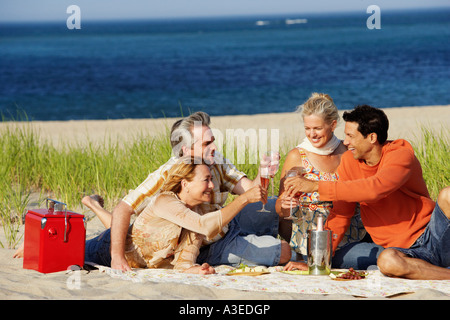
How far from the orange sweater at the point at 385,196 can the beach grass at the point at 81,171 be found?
1548mm

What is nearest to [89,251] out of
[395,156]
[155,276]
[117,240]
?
[117,240]

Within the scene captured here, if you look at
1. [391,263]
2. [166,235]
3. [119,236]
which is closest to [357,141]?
[391,263]

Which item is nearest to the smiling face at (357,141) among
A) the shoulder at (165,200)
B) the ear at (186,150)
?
the ear at (186,150)

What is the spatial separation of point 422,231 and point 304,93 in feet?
66.8

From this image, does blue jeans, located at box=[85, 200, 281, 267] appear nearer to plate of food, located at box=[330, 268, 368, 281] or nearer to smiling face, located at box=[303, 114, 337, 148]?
plate of food, located at box=[330, 268, 368, 281]

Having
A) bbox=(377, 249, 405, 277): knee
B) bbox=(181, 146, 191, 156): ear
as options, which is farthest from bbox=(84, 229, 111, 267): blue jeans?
bbox=(377, 249, 405, 277): knee

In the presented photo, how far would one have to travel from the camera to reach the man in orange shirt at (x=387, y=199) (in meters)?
3.79

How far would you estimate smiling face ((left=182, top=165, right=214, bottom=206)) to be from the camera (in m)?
3.89

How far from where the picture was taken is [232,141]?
251 inches

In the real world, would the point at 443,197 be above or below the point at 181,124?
below

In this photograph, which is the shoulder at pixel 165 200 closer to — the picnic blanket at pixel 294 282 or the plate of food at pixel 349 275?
the picnic blanket at pixel 294 282

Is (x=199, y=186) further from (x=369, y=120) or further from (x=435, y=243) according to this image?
(x=435, y=243)

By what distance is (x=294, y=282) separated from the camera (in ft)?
12.3
